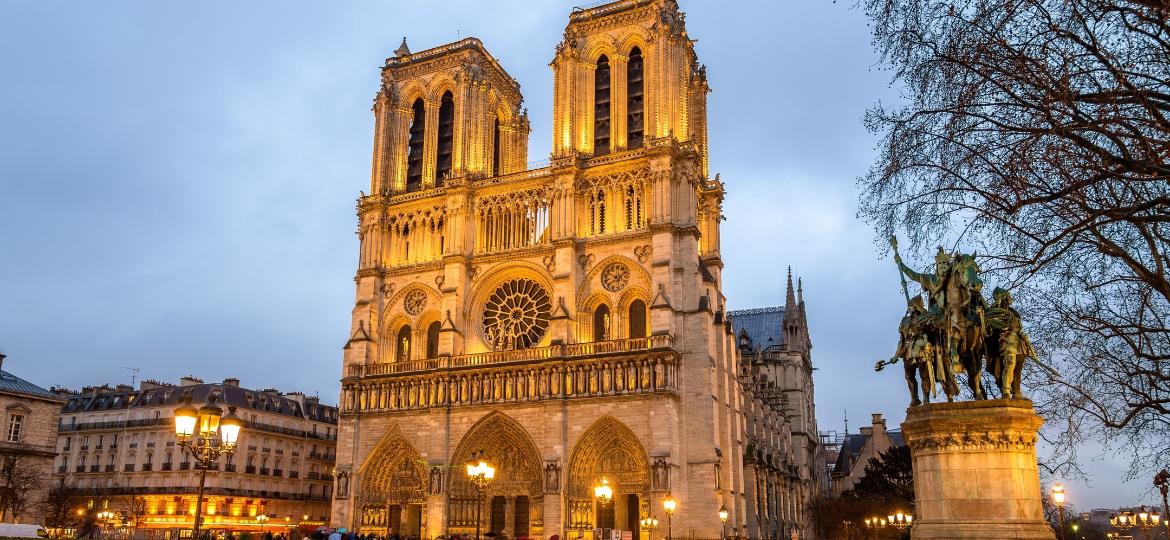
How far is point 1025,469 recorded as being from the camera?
12.1 meters

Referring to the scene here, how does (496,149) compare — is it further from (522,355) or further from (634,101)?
(522,355)

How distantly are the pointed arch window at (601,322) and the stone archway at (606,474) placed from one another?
4330 millimetres

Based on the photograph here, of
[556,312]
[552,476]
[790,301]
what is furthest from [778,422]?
[552,476]

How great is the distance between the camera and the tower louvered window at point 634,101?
41.7 metres

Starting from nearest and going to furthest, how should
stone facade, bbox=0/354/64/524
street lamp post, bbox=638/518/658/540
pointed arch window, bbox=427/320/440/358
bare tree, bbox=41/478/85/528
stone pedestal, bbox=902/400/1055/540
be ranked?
stone pedestal, bbox=902/400/1055/540 < street lamp post, bbox=638/518/658/540 < stone facade, bbox=0/354/64/524 < bare tree, bbox=41/478/85/528 < pointed arch window, bbox=427/320/440/358

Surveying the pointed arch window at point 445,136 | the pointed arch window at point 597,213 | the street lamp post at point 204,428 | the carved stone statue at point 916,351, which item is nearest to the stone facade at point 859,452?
the pointed arch window at point 597,213

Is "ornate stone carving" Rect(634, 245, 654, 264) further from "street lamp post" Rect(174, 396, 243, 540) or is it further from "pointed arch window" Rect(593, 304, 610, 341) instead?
"street lamp post" Rect(174, 396, 243, 540)

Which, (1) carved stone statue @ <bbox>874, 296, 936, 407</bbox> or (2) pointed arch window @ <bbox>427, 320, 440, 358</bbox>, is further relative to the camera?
(2) pointed arch window @ <bbox>427, 320, 440, 358</bbox>

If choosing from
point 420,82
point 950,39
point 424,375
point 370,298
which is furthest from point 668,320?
point 950,39

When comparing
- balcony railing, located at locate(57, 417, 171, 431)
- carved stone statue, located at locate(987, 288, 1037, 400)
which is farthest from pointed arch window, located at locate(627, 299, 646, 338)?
balcony railing, located at locate(57, 417, 171, 431)

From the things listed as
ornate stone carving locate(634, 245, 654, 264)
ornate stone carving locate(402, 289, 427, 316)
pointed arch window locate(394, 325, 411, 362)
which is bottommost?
pointed arch window locate(394, 325, 411, 362)

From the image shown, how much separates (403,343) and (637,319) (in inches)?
468

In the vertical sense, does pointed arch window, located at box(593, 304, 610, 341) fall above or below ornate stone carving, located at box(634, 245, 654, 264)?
below

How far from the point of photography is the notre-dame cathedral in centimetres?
3662
